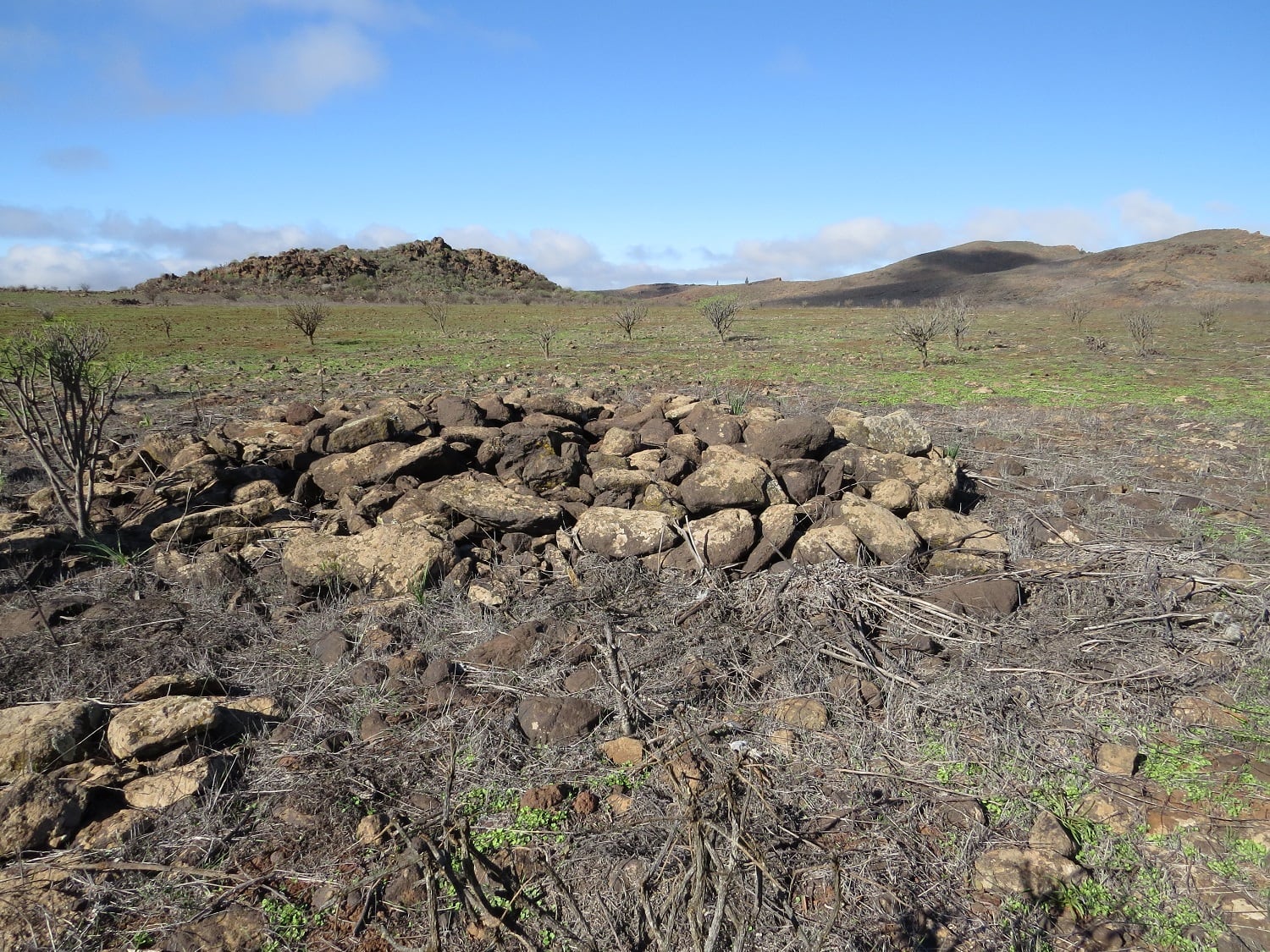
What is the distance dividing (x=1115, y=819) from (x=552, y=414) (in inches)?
198

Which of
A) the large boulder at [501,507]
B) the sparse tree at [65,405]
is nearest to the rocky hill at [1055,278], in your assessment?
the large boulder at [501,507]

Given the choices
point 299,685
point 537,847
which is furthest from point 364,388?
point 537,847

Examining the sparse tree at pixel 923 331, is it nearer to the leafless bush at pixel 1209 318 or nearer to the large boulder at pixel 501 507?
the leafless bush at pixel 1209 318

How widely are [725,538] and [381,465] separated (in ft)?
9.16

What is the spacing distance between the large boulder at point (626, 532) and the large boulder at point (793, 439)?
1.13 meters

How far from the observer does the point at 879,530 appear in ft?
14.9

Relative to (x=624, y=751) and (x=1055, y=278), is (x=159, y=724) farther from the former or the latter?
(x=1055, y=278)

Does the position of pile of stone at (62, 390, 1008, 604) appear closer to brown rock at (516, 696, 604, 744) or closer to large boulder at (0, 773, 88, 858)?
brown rock at (516, 696, 604, 744)

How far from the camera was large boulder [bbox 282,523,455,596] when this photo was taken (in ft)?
14.5

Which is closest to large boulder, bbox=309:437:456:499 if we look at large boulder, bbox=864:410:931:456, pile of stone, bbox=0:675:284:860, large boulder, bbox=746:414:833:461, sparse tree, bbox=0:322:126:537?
sparse tree, bbox=0:322:126:537

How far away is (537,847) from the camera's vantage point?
2.49 m

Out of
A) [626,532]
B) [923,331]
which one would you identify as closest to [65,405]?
[626,532]

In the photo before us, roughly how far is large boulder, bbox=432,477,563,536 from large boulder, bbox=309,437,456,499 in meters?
0.53

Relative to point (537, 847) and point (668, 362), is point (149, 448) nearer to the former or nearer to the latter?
point (537, 847)
